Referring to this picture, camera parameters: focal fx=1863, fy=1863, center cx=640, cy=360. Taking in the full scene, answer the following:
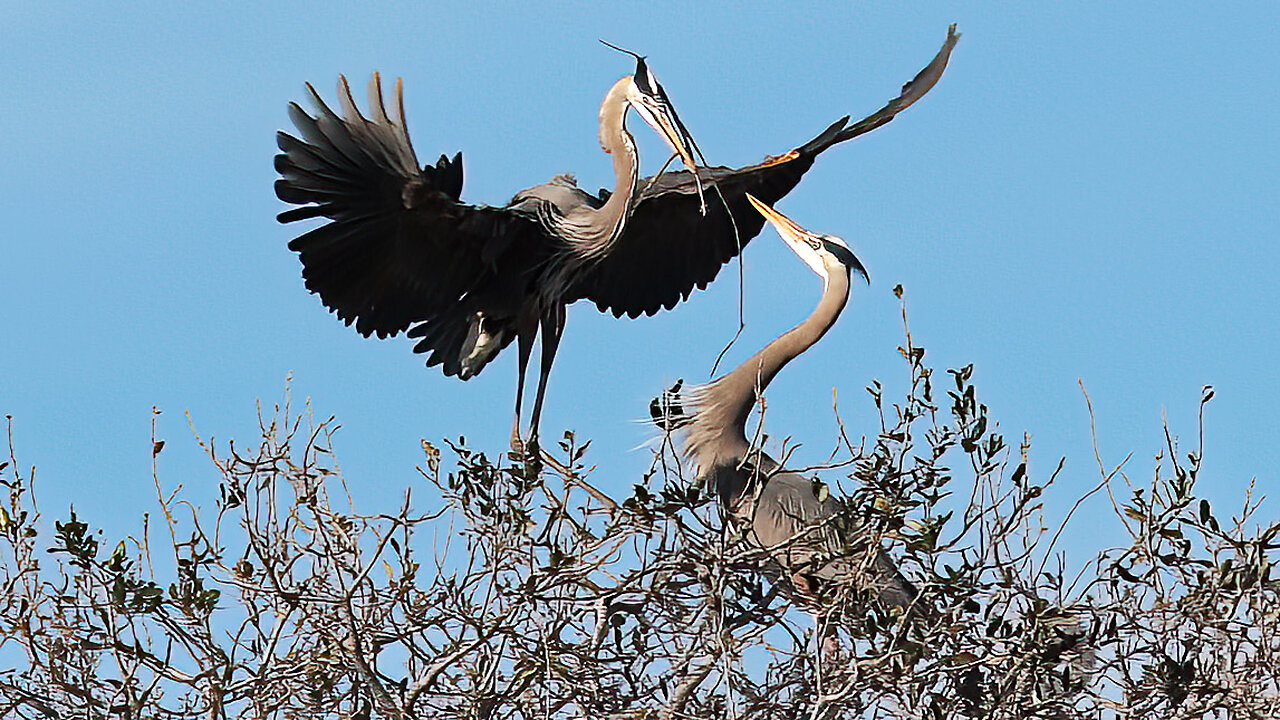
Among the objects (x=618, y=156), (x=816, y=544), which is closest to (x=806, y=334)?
(x=618, y=156)

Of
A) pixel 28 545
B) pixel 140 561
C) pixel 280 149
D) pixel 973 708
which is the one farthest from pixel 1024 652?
pixel 280 149

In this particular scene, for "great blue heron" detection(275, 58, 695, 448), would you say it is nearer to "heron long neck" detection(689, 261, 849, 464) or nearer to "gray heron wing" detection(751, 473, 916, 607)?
"heron long neck" detection(689, 261, 849, 464)

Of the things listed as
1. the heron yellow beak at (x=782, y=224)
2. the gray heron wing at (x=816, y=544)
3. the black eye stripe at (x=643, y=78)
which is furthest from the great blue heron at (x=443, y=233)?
the gray heron wing at (x=816, y=544)

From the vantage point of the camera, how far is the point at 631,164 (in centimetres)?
683

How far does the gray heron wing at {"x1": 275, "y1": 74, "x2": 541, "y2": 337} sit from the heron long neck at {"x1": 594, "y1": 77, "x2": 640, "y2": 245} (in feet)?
1.03

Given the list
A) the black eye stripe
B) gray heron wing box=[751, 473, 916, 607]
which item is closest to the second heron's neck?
gray heron wing box=[751, 473, 916, 607]

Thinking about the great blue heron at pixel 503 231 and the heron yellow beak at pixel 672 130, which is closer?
the great blue heron at pixel 503 231

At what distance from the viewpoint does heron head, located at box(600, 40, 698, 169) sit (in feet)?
22.1

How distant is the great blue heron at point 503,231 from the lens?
6352mm

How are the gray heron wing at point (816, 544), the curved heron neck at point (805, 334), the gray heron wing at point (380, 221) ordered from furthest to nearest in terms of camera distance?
the curved heron neck at point (805, 334) < the gray heron wing at point (380, 221) < the gray heron wing at point (816, 544)

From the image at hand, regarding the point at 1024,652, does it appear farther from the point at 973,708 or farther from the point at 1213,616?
the point at 1213,616

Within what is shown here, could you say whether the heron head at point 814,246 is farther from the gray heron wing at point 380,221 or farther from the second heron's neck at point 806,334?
the gray heron wing at point 380,221

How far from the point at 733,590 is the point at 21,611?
188cm

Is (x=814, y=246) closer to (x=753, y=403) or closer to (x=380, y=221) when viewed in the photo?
(x=753, y=403)
